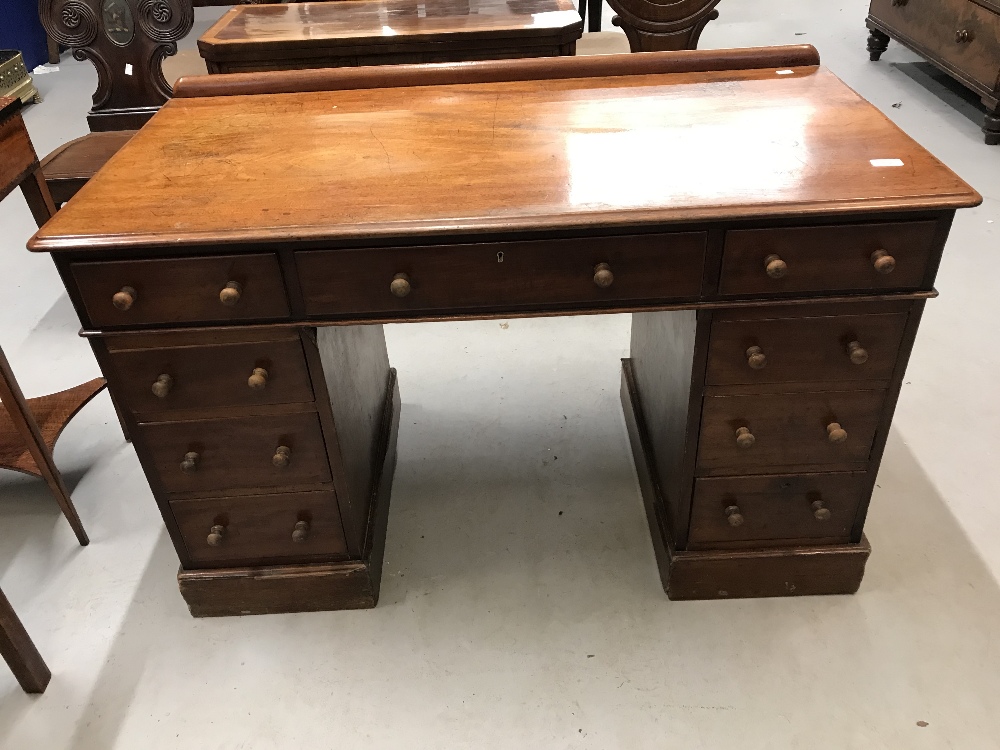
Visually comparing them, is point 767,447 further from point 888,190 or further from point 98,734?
point 98,734

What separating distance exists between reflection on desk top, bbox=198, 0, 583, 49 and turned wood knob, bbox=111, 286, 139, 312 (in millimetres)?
1199

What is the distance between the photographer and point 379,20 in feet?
7.50

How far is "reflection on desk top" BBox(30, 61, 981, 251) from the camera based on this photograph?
45.8 inches

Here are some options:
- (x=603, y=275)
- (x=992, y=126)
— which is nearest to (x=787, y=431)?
(x=603, y=275)

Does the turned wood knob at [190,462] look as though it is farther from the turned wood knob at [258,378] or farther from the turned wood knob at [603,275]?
the turned wood knob at [603,275]

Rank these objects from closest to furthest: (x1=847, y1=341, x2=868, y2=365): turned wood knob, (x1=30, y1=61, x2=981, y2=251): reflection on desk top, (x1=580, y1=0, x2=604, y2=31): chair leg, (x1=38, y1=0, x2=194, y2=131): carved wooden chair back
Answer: (x1=30, y1=61, x2=981, y2=251): reflection on desk top, (x1=847, y1=341, x2=868, y2=365): turned wood knob, (x1=38, y1=0, x2=194, y2=131): carved wooden chair back, (x1=580, y1=0, x2=604, y2=31): chair leg

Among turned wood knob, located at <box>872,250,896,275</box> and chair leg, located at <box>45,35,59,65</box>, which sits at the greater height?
turned wood knob, located at <box>872,250,896,275</box>

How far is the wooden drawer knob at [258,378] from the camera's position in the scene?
1.31m

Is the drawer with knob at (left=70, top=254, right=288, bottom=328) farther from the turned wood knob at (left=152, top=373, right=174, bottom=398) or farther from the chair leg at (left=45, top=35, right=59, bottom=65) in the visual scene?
the chair leg at (left=45, top=35, right=59, bottom=65)

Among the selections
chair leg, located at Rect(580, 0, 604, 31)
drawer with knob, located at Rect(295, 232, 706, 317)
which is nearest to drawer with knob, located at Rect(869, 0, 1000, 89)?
chair leg, located at Rect(580, 0, 604, 31)

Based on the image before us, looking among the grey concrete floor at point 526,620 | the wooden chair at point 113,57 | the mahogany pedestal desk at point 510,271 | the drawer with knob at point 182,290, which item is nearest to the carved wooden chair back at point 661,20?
the mahogany pedestal desk at point 510,271

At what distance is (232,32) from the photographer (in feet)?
7.34

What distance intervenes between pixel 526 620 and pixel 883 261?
97 cm

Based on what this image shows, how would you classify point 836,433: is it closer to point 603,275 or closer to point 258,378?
point 603,275
